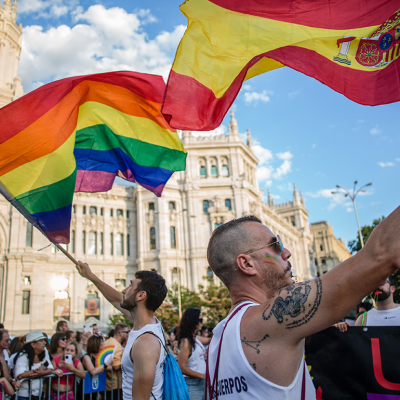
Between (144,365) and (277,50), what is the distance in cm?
296

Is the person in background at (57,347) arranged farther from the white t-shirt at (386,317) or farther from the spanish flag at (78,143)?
the white t-shirt at (386,317)

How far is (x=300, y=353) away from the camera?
1.64 meters

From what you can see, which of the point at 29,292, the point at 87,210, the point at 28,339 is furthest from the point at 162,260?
the point at 28,339

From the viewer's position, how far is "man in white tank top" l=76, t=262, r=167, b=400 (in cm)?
301

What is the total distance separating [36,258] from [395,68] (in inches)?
1478

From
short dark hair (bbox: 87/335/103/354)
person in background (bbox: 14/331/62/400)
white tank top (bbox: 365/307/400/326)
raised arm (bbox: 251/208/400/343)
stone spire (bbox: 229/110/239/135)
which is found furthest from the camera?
stone spire (bbox: 229/110/239/135)

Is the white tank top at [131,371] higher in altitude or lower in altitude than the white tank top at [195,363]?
higher

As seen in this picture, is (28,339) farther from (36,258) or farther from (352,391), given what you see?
(36,258)

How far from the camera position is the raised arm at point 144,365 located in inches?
117

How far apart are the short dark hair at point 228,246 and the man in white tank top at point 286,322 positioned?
0.10m

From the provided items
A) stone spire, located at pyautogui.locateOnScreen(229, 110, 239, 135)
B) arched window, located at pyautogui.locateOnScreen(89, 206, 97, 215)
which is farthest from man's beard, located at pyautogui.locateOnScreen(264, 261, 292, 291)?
stone spire, located at pyautogui.locateOnScreen(229, 110, 239, 135)

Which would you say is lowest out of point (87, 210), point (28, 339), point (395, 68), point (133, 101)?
point (28, 339)

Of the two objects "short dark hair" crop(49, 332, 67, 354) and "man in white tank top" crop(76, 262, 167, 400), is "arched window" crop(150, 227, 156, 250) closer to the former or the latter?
"short dark hair" crop(49, 332, 67, 354)

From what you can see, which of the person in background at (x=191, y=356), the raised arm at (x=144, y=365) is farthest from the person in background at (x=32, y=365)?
the raised arm at (x=144, y=365)
